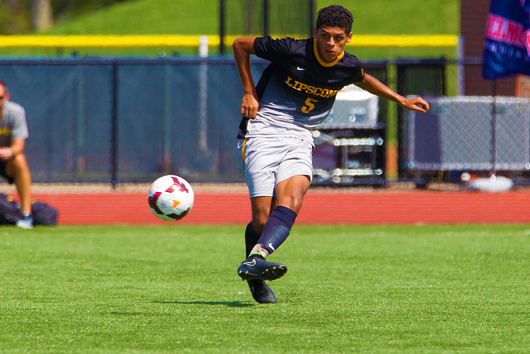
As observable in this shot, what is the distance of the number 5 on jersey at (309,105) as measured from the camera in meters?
5.34

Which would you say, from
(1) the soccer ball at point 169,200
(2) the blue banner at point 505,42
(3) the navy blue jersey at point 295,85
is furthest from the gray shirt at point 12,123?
(2) the blue banner at point 505,42

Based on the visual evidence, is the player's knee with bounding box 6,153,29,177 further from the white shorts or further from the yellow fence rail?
the yellow fence rail

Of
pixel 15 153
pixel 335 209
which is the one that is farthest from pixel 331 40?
pixel 335 209

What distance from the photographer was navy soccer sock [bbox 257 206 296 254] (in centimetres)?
470

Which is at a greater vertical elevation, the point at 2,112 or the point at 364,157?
the point at 2,112

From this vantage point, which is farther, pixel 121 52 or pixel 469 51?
pixel 121 52

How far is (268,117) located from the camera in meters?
5.34

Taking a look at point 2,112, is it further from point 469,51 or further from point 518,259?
point 469,51

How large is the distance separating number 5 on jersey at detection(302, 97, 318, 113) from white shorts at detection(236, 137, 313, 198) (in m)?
0.21

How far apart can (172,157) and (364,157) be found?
10.8ft

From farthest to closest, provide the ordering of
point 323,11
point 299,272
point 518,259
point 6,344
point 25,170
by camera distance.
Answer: point 25,170
point 518,259
point 299,272
point 323,11
point 6,344

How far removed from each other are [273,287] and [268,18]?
26.9 ft

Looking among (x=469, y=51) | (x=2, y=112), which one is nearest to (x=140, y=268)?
(x=2, y=112)

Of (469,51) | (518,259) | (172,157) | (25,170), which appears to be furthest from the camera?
(469,51)
